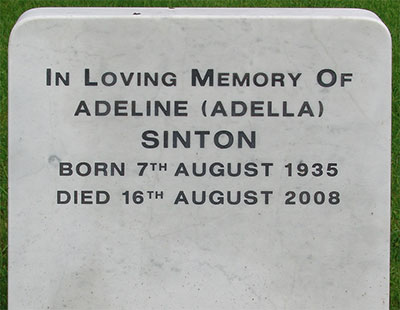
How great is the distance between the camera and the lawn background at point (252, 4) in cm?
354

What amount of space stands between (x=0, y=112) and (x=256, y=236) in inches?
104

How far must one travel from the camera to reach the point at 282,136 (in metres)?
2.70

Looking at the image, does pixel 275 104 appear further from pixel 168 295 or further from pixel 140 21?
pixel 168 295

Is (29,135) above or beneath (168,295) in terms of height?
above

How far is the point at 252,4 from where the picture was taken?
7109mm

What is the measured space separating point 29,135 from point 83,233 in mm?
314

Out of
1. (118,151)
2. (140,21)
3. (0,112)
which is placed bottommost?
(0,112)

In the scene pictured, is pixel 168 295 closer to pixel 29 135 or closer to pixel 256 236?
pixel 256 236

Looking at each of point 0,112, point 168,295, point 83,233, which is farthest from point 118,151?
point 0,112

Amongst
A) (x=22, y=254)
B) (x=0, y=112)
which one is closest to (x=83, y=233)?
(x=22, y=254)

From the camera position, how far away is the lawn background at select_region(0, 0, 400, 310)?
140 inches

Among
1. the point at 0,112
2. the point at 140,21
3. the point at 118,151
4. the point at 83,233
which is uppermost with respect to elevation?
the point at 140,21

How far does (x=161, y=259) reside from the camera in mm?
2711

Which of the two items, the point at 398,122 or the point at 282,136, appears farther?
the point at 398,122
